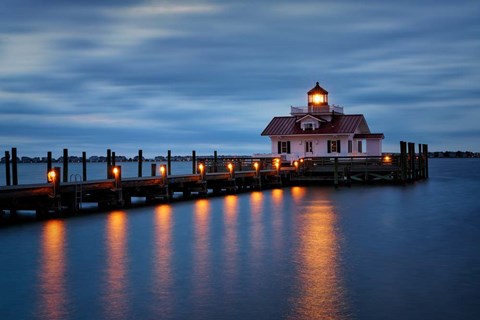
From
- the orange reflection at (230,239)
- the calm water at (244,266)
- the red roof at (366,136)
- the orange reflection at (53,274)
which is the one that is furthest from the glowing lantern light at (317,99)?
the orange reflection at (53,274)

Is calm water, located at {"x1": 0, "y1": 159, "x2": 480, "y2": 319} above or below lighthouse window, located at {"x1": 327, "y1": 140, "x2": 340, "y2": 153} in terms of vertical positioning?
below

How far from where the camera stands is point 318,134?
2450 inches

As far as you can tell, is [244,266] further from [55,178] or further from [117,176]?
[117,176]

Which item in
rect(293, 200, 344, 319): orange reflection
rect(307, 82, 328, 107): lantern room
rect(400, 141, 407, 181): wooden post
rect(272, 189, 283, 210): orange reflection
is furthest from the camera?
rect(307, 82, 328, 107): lantern room

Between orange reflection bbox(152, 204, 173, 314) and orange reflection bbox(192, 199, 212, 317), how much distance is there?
2.16 ft

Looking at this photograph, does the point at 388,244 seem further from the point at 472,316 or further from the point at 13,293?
the point at 13,293

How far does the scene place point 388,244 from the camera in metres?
23.3

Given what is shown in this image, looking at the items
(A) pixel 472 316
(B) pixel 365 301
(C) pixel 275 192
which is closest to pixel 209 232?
(B) pixel 365 301

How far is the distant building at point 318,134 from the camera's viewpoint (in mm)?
62250

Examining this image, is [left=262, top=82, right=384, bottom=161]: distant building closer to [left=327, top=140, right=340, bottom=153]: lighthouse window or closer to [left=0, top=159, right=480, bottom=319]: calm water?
[left=327, top=140, right=340, bottom=153]: lighthouse window

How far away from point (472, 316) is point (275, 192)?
118 ft

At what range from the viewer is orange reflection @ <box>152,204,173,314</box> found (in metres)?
15.0

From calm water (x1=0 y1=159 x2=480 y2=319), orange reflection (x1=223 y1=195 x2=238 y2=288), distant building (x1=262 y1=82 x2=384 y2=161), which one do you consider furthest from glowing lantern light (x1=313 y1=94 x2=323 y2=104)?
calm water (x1=0 y1=159 x2=480 y2=319)

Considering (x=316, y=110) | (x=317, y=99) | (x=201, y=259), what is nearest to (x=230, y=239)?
(x=201, y=259)
